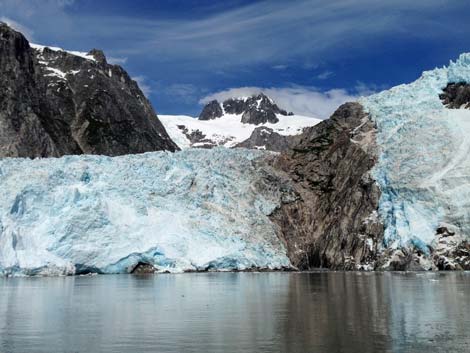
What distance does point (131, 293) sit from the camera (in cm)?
2412

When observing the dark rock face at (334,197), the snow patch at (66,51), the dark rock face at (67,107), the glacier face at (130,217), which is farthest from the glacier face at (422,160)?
the snow patch at (66,51)

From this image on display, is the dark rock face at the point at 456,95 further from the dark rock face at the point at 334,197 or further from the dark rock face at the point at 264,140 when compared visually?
the dark rock face at the point at 264,140

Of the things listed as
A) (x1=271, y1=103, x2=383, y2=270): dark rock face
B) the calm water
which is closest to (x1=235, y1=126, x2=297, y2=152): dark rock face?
(x1=271, y1=103, x2=383, y2=270): dark rock face

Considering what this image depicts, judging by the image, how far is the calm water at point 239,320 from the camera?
12.1 m

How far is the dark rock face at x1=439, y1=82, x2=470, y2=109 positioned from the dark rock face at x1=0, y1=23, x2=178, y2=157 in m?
49.6

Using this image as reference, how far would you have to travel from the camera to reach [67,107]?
96.8 metres

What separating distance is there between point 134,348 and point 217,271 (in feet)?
96.5

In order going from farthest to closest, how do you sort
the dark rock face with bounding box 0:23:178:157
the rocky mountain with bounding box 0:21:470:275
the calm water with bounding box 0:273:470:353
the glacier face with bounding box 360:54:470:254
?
the dark rock face with bounding box 0:23:178:157
the glacier face with bounding box 360:54:470:254
the rocky mountain with bounding box 0:21:470:275
the calm water with bounding box 0:273:470:353

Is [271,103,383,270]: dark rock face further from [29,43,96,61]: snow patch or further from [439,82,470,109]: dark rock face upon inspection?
[29,43,96,61]: snow patch

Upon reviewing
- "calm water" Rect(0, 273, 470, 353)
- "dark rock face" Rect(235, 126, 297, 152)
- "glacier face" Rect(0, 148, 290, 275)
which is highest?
"dark rock face" Rect(235, 126, 297, 152)

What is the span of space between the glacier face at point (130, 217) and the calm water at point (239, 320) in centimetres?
1262

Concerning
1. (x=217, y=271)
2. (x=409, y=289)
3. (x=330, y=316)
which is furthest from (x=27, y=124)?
(x=330, y=316)

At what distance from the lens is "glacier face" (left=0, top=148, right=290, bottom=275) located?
38.1 meters

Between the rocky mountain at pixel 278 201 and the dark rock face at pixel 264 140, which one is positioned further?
the dark rock face at pixel 264 140
